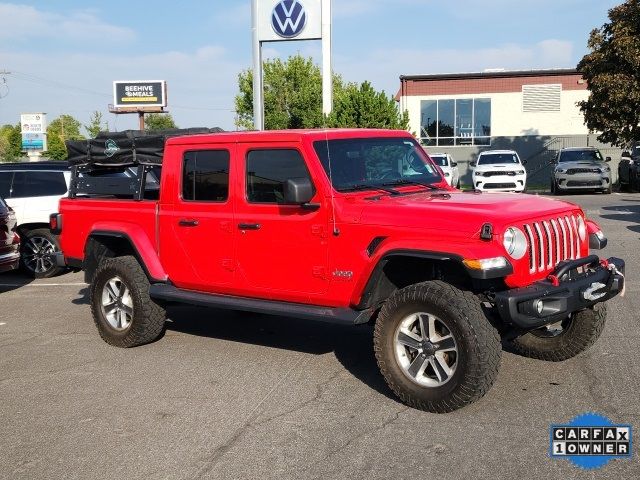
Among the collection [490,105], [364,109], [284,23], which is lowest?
[364,109]

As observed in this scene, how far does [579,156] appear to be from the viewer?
2678 cm

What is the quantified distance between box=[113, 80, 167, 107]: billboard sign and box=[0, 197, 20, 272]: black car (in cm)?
5684

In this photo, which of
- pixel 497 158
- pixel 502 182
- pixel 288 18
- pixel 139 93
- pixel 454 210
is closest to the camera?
pixel 454 210

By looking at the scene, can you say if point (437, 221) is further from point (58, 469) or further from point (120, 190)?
point (120, 190)

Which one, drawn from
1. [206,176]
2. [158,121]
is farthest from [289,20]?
[158,121]

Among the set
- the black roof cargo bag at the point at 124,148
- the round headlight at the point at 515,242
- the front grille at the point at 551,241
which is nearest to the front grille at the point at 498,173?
the black roof cargo bag at the point at 124,148

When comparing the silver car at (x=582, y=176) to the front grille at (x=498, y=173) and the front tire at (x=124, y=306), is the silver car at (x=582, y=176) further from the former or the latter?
the front tire at (x=124, y=306)

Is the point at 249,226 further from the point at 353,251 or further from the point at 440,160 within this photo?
the point at 440,160

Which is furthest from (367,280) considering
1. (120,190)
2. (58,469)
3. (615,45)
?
(615,45)

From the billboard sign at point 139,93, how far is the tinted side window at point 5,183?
54892 mm

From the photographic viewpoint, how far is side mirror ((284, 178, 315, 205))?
17.3ft

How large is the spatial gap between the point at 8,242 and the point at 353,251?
6.74m

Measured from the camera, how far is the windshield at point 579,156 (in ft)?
87.0

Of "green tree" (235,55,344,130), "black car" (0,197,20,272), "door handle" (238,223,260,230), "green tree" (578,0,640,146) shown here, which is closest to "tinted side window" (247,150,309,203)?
"door handle" (238,223,260,230)
